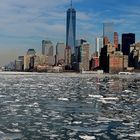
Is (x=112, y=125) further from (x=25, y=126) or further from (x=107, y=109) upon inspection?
(x=107, y=109)

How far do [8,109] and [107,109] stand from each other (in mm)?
6067

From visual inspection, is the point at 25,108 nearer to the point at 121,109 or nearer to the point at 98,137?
the point at 121,109

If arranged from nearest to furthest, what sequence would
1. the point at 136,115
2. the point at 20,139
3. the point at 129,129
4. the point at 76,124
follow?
the point at 20,139
the point at 129,129
the point at 76,124
the point at 136,115

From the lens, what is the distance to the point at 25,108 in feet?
82.0

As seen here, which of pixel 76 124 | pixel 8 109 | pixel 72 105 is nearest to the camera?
pixel 76 124

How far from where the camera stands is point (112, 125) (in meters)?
18.9

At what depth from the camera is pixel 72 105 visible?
1086 inches

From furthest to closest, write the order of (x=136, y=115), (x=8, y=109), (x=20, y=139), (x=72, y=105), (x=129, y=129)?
(x=72, y=105), (x=8, y=109), (x=136, y=115), (x=129, y=129), (x=20, y=139)

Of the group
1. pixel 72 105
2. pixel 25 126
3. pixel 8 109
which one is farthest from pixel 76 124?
pixel 72 105

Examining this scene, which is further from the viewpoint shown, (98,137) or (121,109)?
(121,109)

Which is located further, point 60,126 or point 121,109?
point 121,109

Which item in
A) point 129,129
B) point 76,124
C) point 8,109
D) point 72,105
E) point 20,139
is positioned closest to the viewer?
point 20,139

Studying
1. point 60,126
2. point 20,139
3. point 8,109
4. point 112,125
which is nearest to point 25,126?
point 60,126

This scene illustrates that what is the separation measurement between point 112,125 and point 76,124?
1.67 meters
